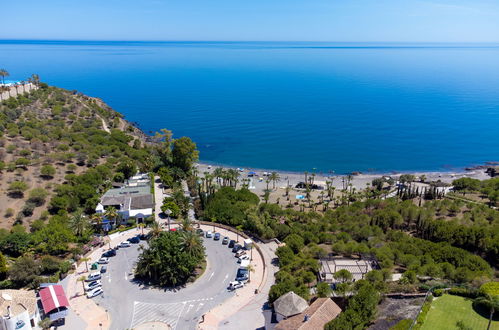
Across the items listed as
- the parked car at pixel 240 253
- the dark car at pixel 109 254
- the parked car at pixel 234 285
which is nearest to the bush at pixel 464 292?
the parked car at pixel 234 285

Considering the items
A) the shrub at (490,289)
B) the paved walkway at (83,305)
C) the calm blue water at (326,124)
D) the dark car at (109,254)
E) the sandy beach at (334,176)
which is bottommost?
the paved walkway at (83,305)

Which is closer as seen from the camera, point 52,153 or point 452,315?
point 452,315

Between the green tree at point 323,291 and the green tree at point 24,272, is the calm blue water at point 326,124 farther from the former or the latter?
the green tree at point 24,272

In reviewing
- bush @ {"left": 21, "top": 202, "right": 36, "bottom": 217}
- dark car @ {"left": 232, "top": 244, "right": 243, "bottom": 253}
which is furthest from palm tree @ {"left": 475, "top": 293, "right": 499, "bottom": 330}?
bush @ {"left": 21, "top": 202, "right": 36, "bottom": 217}

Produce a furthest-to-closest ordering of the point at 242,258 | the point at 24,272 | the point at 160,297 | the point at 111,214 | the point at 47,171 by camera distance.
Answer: the point at 47,171 < the point at 111,214 < the point at 242,258 < the point at 24,272 < the point at 160,297

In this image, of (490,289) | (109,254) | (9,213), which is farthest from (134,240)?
(490,289)

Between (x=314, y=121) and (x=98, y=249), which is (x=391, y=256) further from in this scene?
(x=314, y=121)

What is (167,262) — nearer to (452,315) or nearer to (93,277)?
(93,277)
